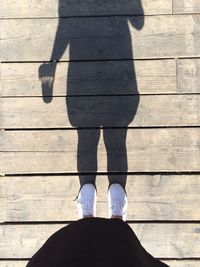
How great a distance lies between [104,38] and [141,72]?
28 cm

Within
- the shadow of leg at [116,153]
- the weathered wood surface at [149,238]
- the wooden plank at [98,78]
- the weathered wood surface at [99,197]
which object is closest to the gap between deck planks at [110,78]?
the wooden plank at [98,78]

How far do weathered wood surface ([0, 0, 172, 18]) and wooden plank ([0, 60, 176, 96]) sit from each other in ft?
0.95

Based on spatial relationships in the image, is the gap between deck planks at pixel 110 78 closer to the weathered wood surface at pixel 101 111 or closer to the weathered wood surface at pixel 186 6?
the weathered wood surface at pixel 101 111

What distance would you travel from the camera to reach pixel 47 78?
2459 mm

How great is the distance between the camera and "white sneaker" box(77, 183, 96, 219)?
7.50 ft

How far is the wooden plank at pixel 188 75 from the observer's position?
7.94 feet

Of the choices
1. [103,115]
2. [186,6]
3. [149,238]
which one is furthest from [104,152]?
[186,6]

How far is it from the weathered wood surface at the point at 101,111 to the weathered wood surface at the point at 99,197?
0.29 m

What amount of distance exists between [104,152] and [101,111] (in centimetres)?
23

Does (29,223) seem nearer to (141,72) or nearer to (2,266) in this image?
(2,266)

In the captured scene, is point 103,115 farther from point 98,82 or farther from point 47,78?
point 47,78

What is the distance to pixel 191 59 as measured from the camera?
8.02 ft

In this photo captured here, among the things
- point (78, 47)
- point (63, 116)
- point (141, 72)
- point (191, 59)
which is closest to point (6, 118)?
point (63, 116)

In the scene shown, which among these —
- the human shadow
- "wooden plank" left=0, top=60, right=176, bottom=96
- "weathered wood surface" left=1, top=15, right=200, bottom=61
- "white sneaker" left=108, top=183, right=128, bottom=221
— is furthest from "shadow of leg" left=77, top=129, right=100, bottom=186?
"weathered wood surface" left=1, top=15, right=200, bottom=61
